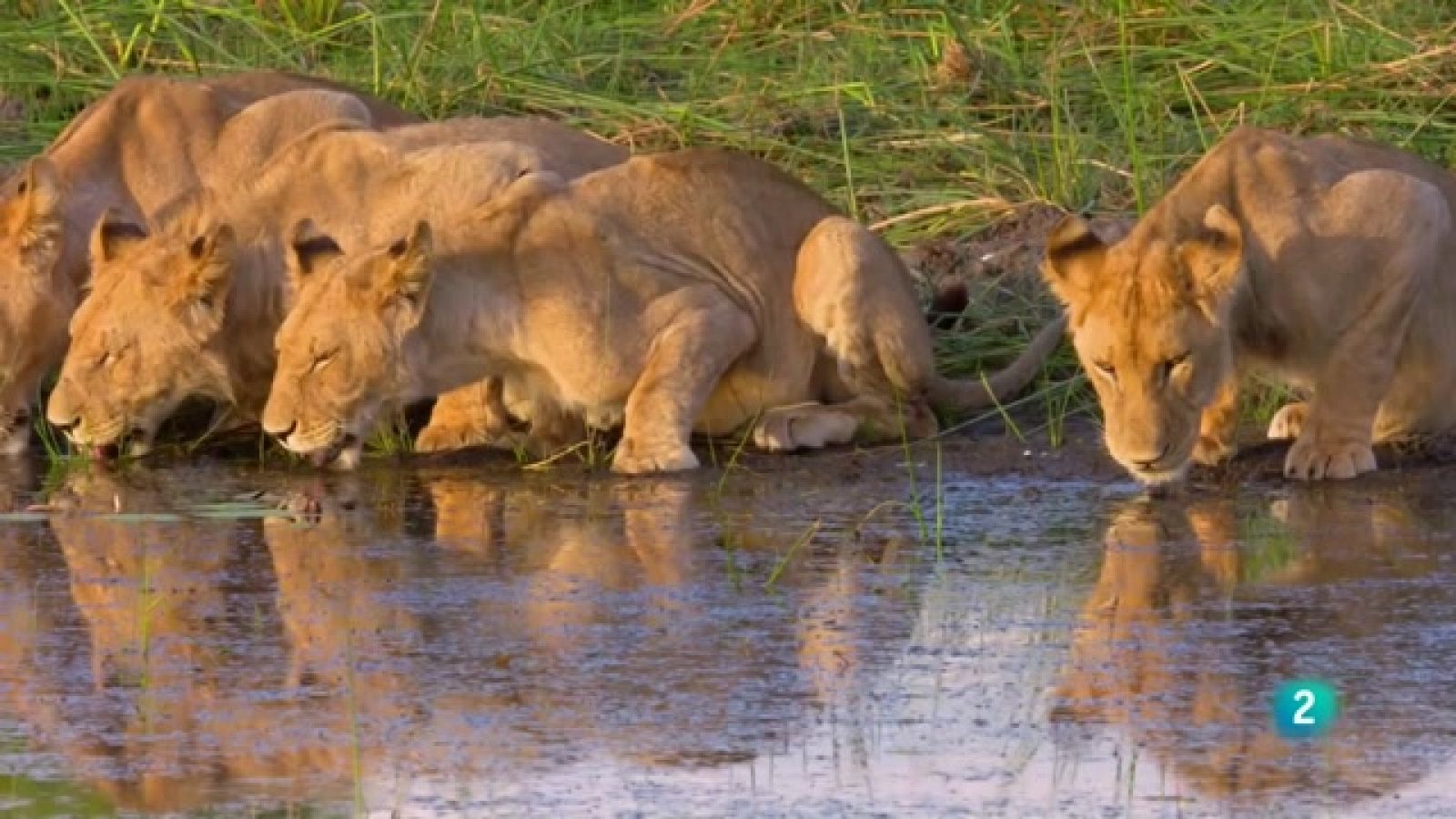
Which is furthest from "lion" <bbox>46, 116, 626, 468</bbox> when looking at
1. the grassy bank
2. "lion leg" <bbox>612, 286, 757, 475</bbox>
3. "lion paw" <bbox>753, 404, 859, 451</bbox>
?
the grassy bank

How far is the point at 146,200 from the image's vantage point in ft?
33.6

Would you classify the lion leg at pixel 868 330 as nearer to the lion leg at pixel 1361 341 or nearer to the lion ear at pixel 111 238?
the lion leg at pixel 1361 341

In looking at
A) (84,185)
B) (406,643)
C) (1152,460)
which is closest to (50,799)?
(406,643)

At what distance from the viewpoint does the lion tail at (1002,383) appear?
30.3 feet

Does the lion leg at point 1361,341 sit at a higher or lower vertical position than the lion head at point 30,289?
higher

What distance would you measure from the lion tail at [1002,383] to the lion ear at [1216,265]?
1.16 meters

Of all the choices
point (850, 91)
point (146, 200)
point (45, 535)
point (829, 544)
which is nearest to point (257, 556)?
point (45, 535)

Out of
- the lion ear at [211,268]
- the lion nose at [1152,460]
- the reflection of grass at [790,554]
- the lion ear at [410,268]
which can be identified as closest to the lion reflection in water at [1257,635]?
the lion nose at [1152,460]

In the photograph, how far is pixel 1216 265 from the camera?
26.5 feet

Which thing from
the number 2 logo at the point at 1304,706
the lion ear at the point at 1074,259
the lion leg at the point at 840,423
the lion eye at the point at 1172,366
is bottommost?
the lion leg at the point at 840,423

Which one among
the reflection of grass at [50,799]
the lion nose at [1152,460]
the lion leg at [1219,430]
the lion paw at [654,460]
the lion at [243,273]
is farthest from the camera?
the lion at [243,273]

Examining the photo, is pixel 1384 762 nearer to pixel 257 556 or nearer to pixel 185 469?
pixel 257 556

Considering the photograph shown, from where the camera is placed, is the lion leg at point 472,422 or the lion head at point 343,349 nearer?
the lion head at point 343,349

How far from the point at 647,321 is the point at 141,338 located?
4.54 feet
